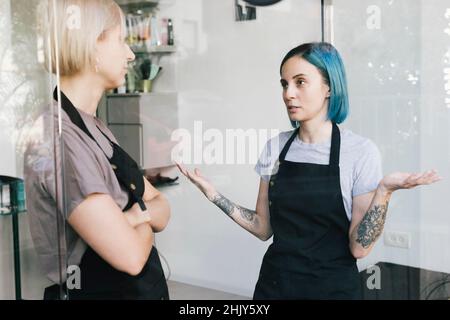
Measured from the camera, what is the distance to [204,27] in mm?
2322

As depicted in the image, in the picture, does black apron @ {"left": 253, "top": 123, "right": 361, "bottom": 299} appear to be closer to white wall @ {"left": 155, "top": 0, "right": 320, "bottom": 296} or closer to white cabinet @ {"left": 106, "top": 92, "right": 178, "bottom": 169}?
white wall @ {"left": 155, "top": 0, "right": 320, "bottom": 296}

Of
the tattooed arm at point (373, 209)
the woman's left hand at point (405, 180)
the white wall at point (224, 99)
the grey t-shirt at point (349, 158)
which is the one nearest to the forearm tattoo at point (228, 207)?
the white wall at point (224, 99)

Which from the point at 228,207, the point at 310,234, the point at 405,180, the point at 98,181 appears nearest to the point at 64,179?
the point at 98,181

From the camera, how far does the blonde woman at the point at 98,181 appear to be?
2.34 meters

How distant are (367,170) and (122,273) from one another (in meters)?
1.04

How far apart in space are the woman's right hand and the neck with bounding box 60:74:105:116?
1.37ft

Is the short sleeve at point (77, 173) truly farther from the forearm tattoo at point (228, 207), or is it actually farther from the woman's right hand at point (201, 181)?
the forearm tattoo at point (228, 207)

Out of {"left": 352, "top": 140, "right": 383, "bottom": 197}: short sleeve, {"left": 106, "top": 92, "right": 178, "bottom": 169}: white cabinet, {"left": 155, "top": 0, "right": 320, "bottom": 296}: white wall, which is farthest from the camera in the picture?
{"left": 106, "top": 92, "right": 178, "bottom": 169}: white cabinet

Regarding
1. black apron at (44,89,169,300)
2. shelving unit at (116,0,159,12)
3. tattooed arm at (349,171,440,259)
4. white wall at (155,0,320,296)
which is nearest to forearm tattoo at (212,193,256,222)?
white wall at (155,0,320,296)

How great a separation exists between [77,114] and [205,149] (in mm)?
534

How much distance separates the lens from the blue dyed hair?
2178mm

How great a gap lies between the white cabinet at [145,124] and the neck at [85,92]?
54 millimetres
